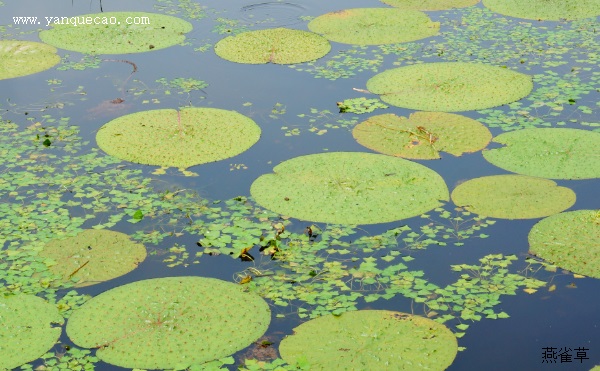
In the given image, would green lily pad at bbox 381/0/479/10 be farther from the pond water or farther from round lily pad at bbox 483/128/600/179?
round lily pad at bbox 483/128/600/179

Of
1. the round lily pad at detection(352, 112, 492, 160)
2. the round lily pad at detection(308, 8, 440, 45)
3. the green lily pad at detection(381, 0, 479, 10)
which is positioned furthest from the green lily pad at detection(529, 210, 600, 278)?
the green lily pad at detection(381, 0, 479, 10)

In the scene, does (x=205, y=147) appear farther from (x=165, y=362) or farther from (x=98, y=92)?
(x=165, y=362)

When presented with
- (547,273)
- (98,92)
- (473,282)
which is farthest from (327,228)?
(98,92)

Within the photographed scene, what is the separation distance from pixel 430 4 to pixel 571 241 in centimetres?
437

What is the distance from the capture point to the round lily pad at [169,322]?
13.0 ft

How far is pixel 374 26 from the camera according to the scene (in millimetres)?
8023

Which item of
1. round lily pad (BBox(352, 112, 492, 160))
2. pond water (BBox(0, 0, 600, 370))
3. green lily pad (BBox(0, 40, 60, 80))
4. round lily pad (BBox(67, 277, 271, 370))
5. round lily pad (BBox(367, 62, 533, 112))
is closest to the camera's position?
round lily pad (BBox(67, 277, 271, 370))

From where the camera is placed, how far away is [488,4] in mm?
8586

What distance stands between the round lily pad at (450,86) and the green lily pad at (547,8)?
1.55 m

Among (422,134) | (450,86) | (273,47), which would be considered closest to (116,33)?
(273,47)

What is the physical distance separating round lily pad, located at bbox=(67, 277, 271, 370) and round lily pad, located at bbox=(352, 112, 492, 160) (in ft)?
6.16

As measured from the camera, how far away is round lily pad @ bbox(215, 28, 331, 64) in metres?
7.41

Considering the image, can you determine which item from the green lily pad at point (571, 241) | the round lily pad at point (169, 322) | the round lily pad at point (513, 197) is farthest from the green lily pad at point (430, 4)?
the round lily pad at point (169, 322)

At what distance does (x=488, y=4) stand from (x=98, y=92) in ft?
13.0
